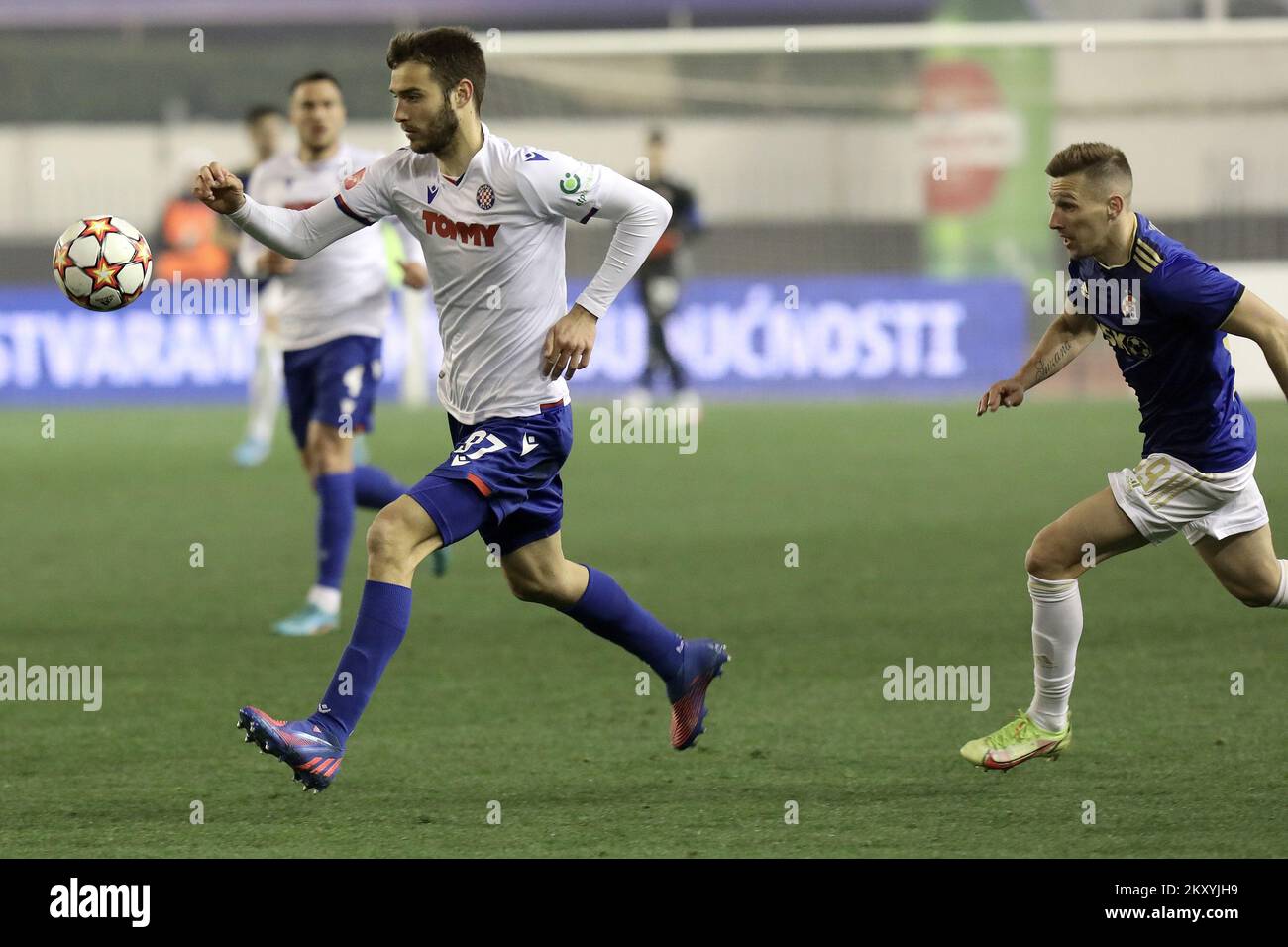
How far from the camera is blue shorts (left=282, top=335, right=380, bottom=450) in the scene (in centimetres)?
812

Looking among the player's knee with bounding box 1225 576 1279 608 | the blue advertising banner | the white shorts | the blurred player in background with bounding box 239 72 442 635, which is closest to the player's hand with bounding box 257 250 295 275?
the blurred player in background with bounding box 239 72 442 635

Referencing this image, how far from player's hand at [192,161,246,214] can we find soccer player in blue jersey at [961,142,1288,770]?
2.17 meters

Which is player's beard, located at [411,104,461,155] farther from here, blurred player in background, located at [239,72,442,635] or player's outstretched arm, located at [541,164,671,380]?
blurred player in background, located at [239,72,442,635]

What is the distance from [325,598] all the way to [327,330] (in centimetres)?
113

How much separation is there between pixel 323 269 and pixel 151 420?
11.0 metres

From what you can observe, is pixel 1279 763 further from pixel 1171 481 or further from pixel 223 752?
pixel 223 752

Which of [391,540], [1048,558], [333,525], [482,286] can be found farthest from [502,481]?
[333,525]

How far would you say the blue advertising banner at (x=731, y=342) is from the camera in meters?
19.9

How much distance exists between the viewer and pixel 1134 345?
5469mm

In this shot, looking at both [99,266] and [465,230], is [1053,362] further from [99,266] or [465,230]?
[99,266]

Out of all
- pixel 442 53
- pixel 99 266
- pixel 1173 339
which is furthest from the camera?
pixel 99 266

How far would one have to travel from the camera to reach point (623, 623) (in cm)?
580

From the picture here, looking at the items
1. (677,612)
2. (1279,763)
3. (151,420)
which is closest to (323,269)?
(677,612)

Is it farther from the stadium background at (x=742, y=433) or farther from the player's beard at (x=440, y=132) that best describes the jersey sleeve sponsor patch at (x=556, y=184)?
the stadium background at (x=742, y=433)
